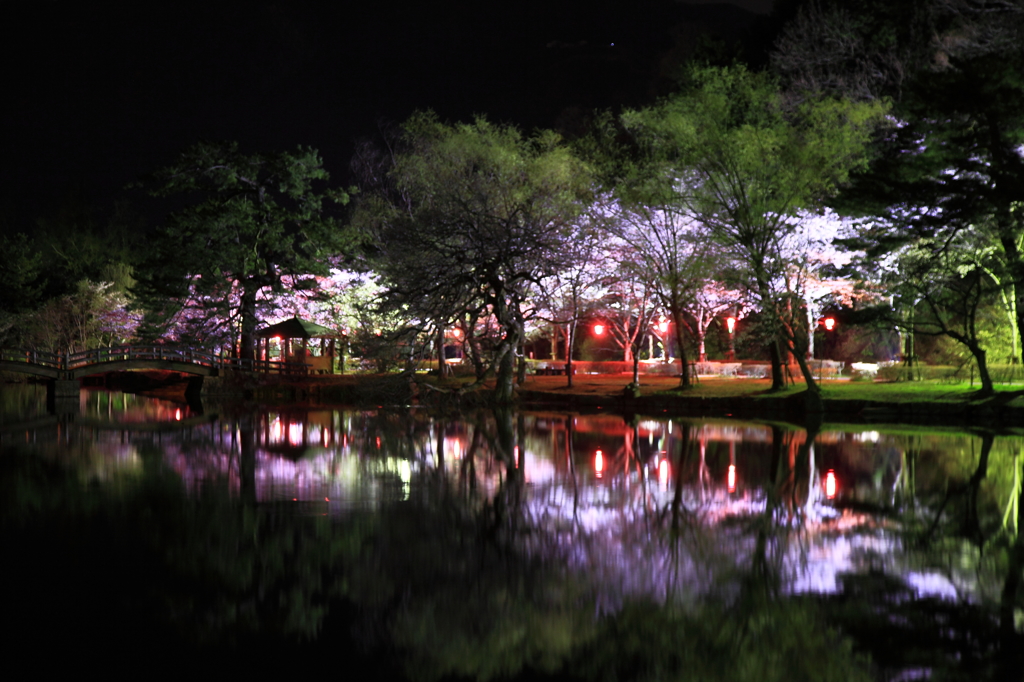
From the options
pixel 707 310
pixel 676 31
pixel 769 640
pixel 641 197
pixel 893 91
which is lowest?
pixel 769 640

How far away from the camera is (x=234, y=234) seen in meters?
40.1

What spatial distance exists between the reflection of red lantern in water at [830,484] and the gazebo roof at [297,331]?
95.5 ft

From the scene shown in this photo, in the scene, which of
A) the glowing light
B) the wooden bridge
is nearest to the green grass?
the glowing light

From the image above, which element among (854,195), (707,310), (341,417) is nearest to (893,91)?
(707,310)

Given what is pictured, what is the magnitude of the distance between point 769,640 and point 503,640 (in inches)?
68.8

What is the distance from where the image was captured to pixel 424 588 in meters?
7.04

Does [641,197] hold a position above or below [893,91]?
below

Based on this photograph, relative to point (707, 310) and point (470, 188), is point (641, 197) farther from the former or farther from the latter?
point (707, 310)

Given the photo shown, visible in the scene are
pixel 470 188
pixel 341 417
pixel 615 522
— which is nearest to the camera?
pixel 615 522

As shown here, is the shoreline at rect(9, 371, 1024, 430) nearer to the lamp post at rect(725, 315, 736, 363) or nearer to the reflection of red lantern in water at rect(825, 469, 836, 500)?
the lamp post at rect(725, 315, 736, 363)

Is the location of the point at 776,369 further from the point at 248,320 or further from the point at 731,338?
the point at 248,320

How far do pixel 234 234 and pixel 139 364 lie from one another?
706 cm

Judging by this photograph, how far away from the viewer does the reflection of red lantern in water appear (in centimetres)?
1160

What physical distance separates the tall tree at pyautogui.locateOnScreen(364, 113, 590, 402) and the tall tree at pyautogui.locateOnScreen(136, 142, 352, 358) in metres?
8.31
